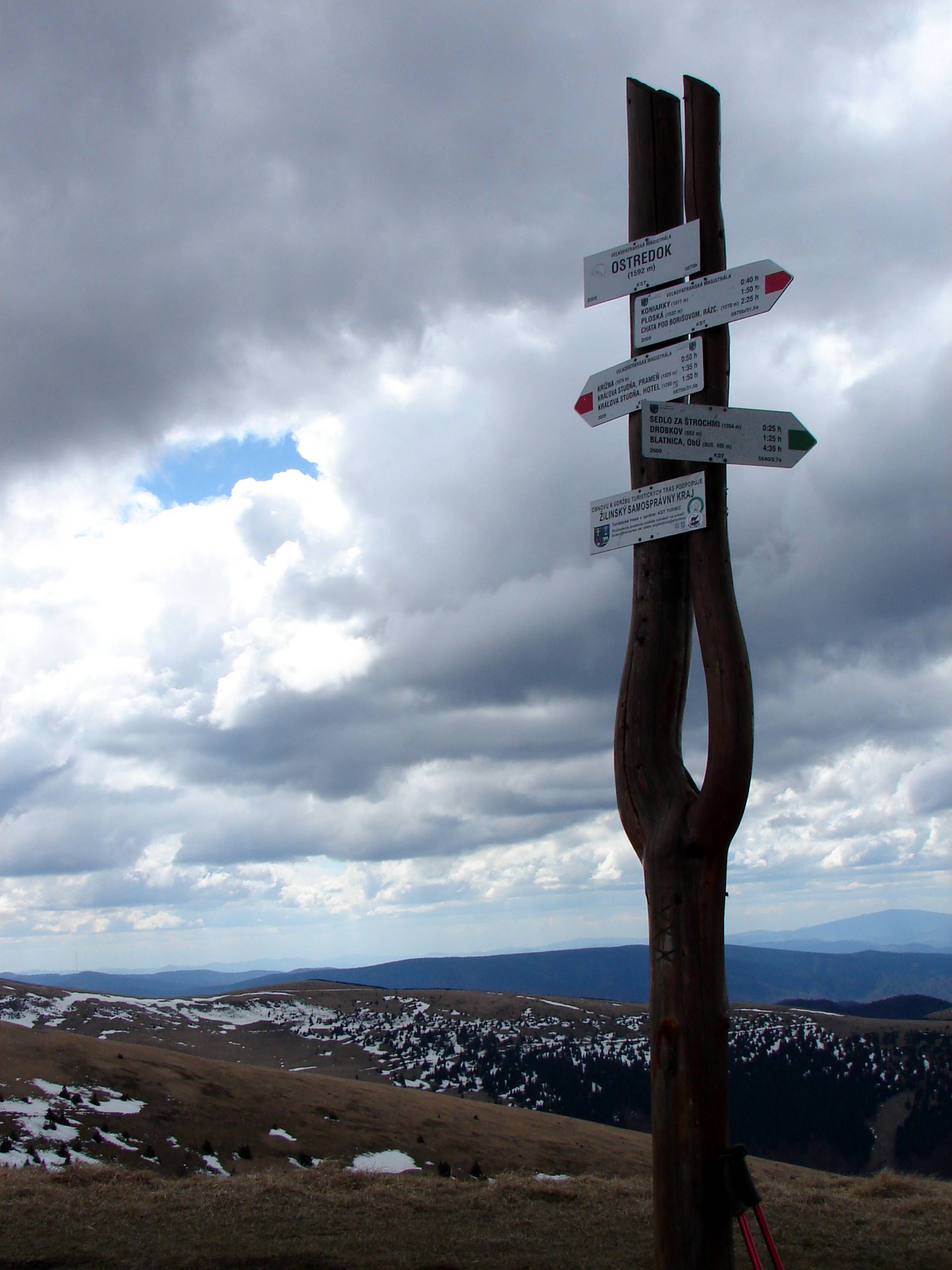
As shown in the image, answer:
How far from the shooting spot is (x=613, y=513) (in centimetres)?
663

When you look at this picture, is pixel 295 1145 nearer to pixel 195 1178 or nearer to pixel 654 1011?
pixel 195 1178

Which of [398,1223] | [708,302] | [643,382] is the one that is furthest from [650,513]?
[398,1223]

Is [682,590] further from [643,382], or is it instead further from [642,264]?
[642,264]

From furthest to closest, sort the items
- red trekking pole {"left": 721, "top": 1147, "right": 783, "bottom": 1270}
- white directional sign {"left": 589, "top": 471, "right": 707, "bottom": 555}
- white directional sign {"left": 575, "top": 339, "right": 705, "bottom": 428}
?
white directional sign {"left": 575, "top": 339, "right": 705, "bottom": 428} → white directional sign {"left": 589, "top": 471, "right": 707, "bottom": 555} → red trekking pole {"left": 721, "top": 1147, "right": 783, "bottom": 1270}

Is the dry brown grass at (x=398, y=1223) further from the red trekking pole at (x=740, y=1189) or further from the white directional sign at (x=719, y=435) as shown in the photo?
the white directional sign at (x=719, y=435)

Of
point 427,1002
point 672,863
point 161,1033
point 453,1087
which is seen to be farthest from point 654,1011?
point 427,1002

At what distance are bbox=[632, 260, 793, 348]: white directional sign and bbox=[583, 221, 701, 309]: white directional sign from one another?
0.11 m

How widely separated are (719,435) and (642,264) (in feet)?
4.66

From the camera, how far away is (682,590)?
6.38m

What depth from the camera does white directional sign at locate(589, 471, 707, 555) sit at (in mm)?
6289

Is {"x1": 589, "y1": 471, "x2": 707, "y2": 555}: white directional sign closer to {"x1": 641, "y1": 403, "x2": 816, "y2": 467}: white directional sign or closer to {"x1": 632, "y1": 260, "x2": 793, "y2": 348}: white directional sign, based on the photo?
{"x1": 641, "y1": 403, "x2": 816, "y2": 467}: white directional sign

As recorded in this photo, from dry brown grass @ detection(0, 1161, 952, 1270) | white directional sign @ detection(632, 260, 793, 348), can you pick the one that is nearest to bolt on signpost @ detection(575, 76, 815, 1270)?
white directional sign @ detection(632, 260, 793, 348)

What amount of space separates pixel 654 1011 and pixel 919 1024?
148 meters

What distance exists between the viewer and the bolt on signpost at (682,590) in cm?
550
